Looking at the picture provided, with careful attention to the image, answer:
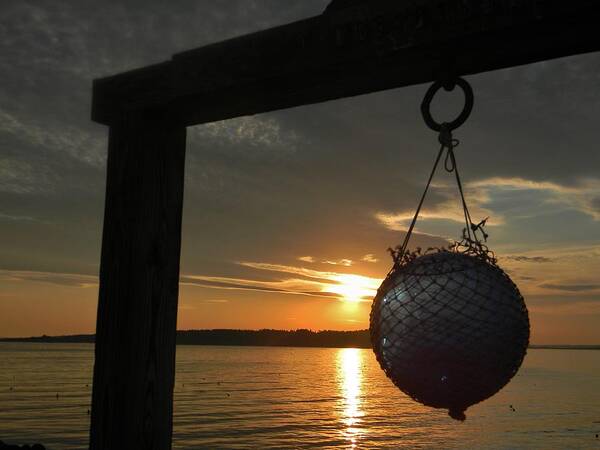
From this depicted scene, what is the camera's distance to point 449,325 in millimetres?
2596

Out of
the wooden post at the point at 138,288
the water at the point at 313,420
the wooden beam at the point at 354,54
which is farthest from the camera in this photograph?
the water at the point at 313,420

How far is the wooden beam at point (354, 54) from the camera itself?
2.18m

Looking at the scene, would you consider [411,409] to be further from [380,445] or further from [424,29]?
[424,29]

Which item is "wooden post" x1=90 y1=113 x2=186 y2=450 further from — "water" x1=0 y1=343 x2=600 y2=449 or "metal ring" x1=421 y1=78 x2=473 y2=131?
"water" x1=0 y1=343 x2=600 y2=449

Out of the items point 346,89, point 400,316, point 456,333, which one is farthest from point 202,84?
point 456,333

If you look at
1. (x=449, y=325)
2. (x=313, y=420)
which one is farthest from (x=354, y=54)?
(x=313, y=420)

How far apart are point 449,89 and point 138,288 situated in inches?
65.2

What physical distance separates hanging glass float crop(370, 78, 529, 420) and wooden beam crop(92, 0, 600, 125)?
0.79 feet

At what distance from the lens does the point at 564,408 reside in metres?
67.9

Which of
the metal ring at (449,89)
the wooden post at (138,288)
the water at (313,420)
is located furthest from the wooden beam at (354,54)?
the water at (313,420)

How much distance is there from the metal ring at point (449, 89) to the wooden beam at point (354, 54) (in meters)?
0.04

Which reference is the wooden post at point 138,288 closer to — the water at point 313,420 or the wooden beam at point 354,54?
the wooden beam at point 354,54

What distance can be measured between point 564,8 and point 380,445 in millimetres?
43997

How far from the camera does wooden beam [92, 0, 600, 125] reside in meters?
2.18
